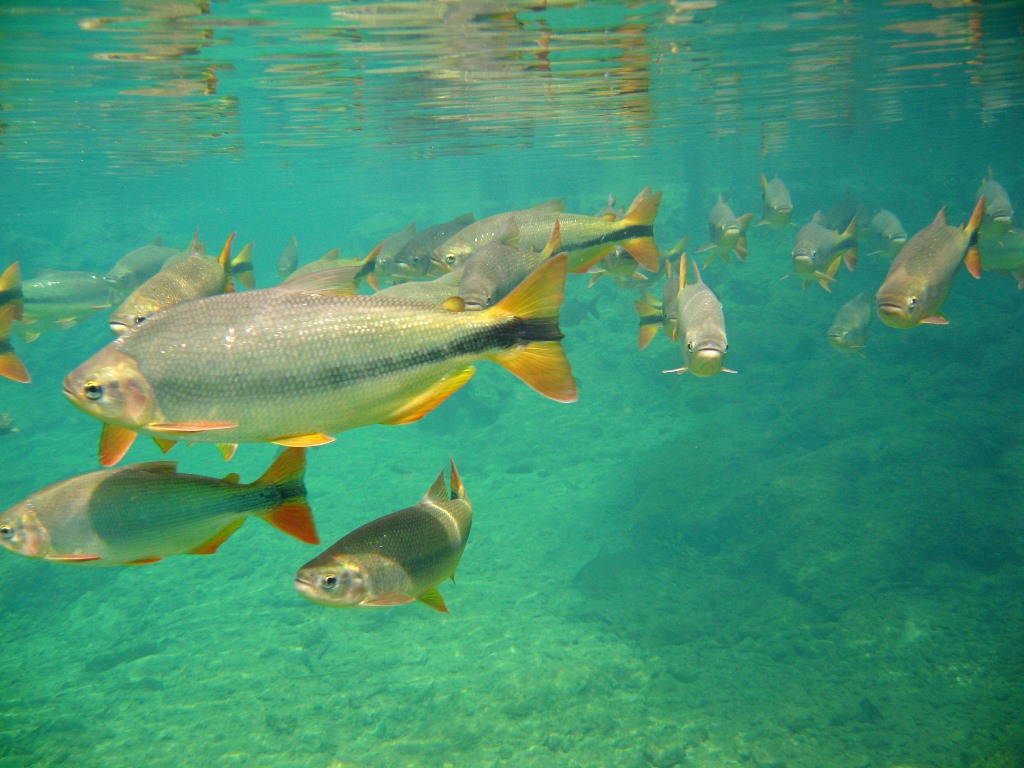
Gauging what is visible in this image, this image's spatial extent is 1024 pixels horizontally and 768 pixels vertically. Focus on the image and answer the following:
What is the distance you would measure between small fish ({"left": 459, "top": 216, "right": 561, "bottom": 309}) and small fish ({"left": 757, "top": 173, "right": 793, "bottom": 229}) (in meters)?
6.61

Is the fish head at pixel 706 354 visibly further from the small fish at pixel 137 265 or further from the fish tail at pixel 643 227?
the small fish at pixel 137 265

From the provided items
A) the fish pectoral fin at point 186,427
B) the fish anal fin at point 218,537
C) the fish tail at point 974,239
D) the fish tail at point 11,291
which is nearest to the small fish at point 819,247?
the fish tail at point 974,239

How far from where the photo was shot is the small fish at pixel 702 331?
15.8 ft

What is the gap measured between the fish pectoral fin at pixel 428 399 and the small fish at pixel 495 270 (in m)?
1.36

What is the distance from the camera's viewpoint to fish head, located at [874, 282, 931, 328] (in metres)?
4.91

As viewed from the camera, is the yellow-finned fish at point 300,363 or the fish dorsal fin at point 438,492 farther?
the fish dorsal fin at point 438,492

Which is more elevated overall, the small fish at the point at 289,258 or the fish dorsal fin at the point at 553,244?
the fish dorsal fin at the point at 553,244

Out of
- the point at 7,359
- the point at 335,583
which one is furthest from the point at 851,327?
the point at 7,359

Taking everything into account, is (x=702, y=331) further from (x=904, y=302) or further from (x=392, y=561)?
(x=392, y=561)

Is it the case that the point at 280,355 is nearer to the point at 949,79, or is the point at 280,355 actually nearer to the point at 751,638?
the point at 751,638

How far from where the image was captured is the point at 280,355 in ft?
9.04

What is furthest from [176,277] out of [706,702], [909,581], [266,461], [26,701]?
[266,461]

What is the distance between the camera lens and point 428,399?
117 inches

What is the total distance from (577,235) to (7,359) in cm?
535
